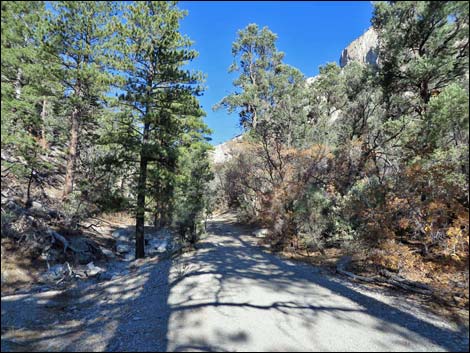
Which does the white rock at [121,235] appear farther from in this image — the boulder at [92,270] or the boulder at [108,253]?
the boulder at [92,270]

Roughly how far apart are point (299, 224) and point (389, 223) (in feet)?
13.4

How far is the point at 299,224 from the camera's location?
1048 centimetres

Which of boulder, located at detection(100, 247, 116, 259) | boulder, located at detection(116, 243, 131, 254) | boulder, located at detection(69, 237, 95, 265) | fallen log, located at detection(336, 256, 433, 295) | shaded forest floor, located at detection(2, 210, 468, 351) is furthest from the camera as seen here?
boulder, located at detection(116, 243, 131, 254)

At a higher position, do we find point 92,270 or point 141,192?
point 141,192

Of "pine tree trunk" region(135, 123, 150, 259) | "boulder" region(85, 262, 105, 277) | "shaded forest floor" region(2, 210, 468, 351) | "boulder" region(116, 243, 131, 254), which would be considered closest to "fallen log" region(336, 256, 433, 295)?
"shaded forest floor" region(2, 210, 468, 351)

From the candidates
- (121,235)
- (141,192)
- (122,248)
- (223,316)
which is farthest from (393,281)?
(121,235)

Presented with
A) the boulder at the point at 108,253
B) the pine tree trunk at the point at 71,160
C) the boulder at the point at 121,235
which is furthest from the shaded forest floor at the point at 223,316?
the boulder at the point at 121,235

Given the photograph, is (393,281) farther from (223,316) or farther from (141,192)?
(141,192)

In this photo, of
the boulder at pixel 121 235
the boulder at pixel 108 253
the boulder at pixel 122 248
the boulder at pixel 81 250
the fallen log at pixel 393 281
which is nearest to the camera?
the fallen log at pixel 393 281

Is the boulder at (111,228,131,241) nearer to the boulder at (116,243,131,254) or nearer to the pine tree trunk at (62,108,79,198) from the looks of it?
the boulder at (116,243,131,254)

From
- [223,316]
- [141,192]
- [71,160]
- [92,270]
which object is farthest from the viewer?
[71,160]

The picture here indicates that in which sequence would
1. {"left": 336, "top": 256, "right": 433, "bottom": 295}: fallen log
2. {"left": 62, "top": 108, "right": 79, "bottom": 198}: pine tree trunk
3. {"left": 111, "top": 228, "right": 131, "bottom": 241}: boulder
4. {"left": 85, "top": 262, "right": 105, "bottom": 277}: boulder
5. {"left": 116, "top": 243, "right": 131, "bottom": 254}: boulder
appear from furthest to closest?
{"left": 111, "top": 228, "right": 131, "bottom": 241}: boulder < {"left": 116, "top": 243, "right": 131, "bottom": 254}: boulder < {"left": 62, "top": 108, "right": 79, "bottom": 198}: pine tree trunk < {"left": 85, "top": 262, "right": 105, "bottom": 277}: boulder < {"left": 336, "top": 256, "right": 433, "bottom": 295}: fallen log

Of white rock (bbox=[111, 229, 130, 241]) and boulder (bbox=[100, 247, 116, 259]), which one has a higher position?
white rock (bbox=[111, 229, 130, 241])

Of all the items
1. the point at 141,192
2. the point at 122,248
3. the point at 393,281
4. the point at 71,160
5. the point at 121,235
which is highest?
the point at 71,160
